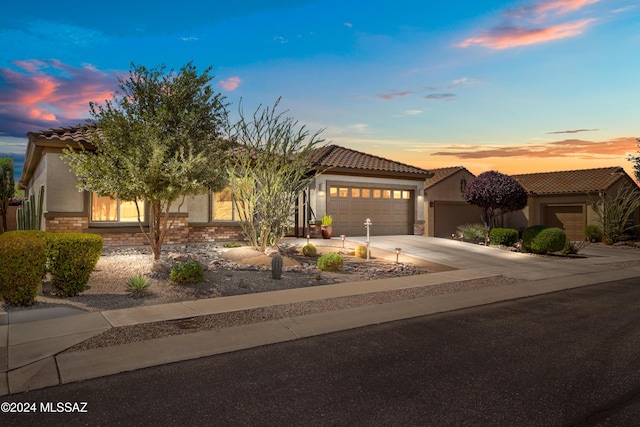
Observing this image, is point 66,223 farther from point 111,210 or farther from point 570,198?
point 570,198

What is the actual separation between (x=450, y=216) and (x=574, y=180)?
33.1 feet


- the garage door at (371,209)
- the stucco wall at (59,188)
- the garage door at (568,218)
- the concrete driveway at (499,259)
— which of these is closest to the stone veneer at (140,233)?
the stucco wall at (59,188)

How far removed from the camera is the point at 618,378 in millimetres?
5324

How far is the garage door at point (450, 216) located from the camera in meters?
28.6

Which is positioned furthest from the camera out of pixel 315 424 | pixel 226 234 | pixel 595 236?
pixel 595 236

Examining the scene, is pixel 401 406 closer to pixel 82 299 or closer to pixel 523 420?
pixel 523 420

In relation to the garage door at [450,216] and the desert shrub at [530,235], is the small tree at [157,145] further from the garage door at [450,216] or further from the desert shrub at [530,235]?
the garage door at [450,216]

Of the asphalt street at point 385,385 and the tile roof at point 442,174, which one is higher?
the tile roof at point 442,174

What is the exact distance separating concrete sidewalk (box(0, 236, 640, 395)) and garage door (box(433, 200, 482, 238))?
1563cm

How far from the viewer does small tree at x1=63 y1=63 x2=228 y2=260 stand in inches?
428

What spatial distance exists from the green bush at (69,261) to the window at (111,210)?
774 cm

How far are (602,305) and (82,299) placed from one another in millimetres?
10887

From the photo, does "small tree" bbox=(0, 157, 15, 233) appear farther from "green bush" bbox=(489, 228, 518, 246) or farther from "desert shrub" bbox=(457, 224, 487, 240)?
"green bush" bbox=(489, 228, 518, 246)

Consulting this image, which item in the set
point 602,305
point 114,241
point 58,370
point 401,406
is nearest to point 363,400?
point 401,406
